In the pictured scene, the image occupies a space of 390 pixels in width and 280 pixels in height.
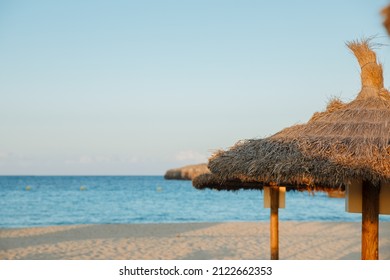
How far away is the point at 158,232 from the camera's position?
10.4m

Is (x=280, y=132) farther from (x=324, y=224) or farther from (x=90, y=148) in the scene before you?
(x=90, y=148)

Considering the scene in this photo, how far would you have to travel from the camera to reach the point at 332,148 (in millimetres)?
3451

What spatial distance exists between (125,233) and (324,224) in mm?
Answer: 4414

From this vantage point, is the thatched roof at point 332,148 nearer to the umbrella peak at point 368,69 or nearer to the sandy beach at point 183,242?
the umbrella peak at point 368,69

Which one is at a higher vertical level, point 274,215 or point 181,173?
point 181,173

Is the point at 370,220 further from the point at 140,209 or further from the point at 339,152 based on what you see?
the point at 140,209

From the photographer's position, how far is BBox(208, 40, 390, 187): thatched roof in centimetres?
335

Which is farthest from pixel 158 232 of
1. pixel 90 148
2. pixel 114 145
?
pixel 114 145

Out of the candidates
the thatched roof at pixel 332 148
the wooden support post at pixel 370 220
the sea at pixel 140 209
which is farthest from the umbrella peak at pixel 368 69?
the sea at pixel 140 209

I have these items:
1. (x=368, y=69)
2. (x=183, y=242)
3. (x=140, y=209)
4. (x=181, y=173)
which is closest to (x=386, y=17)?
(x=368, y=69)

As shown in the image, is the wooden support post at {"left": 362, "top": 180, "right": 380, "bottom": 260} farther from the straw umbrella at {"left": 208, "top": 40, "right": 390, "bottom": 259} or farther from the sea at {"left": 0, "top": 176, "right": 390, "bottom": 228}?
the sea at {"left": 0, "top": 176, "right": 390, "bottom": 228}

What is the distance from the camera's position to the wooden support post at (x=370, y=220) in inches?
143

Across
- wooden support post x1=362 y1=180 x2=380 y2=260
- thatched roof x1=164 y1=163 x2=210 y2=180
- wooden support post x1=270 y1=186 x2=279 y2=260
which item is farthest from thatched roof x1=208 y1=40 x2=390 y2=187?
thatched roof x1=164 y1=163 x2=210 y2=180

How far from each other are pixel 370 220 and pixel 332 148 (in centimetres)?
54
